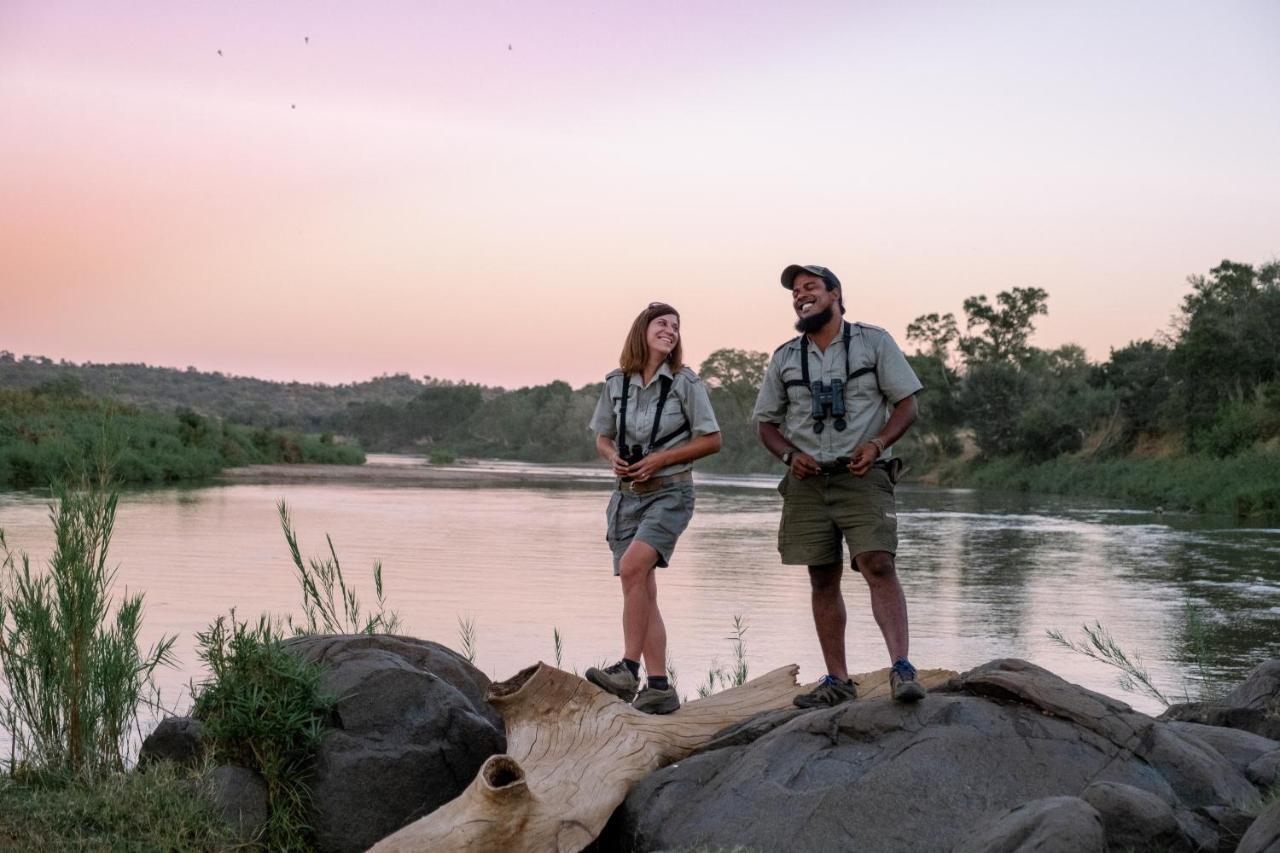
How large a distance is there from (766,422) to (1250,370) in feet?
112

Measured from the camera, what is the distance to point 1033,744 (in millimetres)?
4699

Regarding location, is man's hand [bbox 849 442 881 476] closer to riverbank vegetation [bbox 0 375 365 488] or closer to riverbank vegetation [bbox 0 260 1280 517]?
riverbank vegetation [bbox 0 260 1280 517]

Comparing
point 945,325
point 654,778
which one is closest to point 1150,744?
point 654,778

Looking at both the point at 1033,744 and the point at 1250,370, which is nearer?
the point at 1033,744

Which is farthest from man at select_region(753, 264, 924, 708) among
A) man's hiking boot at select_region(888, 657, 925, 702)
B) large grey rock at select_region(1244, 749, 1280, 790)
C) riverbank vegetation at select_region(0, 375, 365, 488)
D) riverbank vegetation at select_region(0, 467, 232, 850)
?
riverbank vegetation at select_region(0, 375, 365, 488)

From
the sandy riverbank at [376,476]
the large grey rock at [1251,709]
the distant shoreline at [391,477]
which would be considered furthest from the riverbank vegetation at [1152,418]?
the large grey rock at [1251,709]

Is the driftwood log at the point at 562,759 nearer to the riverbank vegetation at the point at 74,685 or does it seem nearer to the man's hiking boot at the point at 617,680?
the man's hiking boot at the point at 617,680

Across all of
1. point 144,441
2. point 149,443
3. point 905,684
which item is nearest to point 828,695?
point 905,684

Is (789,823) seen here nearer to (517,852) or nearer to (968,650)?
(517,852)

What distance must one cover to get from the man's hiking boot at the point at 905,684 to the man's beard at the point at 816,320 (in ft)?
4.79

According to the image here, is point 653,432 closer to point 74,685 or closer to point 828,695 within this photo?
point 828,695

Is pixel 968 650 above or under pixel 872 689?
under

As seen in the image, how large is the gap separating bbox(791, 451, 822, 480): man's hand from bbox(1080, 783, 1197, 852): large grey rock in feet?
5.93

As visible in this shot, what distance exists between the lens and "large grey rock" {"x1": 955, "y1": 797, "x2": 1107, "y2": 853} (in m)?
3.63
